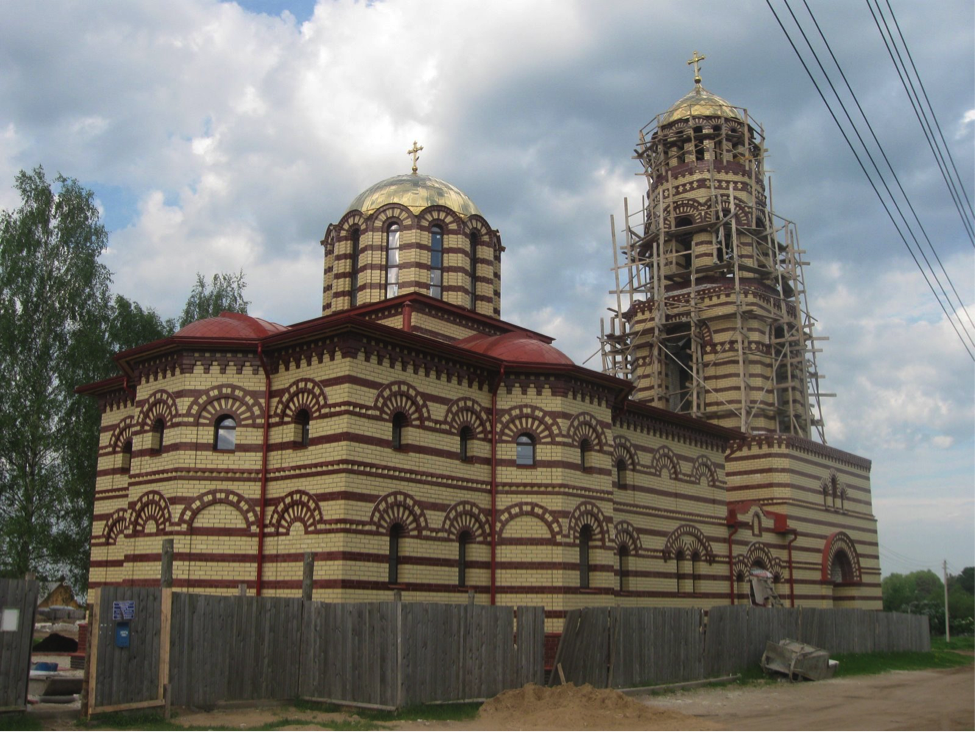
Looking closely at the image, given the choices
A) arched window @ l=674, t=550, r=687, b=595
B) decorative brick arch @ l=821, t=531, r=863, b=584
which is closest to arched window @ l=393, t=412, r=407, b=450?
arched window @ l=674, t=550, r=687, b=595

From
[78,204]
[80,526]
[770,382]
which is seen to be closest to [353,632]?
[80,526]

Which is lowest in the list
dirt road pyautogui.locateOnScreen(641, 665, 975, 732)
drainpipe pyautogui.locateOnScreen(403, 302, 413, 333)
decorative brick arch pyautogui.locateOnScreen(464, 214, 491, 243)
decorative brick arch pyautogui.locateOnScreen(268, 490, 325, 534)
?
dirt road pyautogui.locateOnScreen(641, 665, 975, 732)

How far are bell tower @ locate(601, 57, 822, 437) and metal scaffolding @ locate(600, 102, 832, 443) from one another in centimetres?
5

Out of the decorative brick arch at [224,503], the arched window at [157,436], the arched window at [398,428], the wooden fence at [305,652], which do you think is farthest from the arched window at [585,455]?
the arched window at [157,436]

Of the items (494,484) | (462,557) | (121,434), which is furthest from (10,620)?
(121,434)

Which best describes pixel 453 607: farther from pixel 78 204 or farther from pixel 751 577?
pixel 78 204

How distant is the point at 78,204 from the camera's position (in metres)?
30.7

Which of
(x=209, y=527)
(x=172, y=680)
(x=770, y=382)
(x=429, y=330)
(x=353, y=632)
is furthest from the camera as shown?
(x=770, y=382)

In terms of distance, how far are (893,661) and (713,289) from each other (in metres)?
15.0

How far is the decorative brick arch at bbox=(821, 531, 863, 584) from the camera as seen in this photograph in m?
33.5

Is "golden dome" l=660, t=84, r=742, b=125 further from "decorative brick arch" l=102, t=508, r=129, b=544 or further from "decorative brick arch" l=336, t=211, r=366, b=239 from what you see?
"decorative brick arch" l=102, t=508, r=129, b=544

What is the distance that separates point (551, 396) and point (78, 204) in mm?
18384

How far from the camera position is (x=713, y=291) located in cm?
3666

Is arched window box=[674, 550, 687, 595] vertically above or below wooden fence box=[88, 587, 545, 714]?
above
